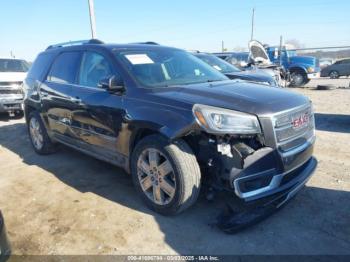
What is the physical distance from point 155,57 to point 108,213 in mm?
2036

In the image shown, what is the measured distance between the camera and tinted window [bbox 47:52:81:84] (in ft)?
15.3

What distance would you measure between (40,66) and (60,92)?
1.27 m

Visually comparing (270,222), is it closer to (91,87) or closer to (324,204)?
(324,204)

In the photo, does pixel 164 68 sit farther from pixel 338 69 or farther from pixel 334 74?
pixel 334 74

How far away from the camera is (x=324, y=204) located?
368 centimetres

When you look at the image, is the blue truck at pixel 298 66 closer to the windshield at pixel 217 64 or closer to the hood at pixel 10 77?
the windshield at pixel 217 64

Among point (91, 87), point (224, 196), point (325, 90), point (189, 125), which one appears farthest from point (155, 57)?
point (325, 90)

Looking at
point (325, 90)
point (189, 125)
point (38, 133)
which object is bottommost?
point (325, 90)

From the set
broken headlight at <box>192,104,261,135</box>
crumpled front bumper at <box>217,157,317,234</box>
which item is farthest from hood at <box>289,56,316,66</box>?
broken headlight at <box>192,104,261,135</box>

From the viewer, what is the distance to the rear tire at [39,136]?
5723mm

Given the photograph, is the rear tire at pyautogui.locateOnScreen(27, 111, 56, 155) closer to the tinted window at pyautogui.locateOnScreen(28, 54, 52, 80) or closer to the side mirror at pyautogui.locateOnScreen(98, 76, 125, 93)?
the tinted window at pyautogui.locateOnScreen(28, 54, 52, 80)

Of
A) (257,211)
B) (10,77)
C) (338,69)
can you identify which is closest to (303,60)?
(338,69)

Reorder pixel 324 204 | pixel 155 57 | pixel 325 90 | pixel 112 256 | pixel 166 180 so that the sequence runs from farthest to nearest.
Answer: pixel 325 90
pixel 155 57
pixel 324 204
pixel 166 180
pixel 112 256

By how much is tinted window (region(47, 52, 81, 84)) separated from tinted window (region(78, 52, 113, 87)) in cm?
21
